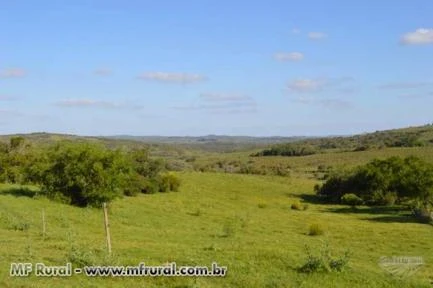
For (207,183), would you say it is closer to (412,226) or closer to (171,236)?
(412,226)

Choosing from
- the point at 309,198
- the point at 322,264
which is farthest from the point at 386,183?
the point at 322,264

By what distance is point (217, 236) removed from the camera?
34.4 meters

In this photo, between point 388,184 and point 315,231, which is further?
point 388,184

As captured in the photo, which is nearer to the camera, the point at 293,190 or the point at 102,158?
the point at 102,158

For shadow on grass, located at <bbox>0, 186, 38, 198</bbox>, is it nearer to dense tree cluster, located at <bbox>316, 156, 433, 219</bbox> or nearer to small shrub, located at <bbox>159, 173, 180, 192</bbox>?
small shrub, located at <bbox>159, 173, 180, 192</bbox>

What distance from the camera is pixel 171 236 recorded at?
3175 cm

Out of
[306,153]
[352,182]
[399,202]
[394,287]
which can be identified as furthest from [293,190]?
[306,153]

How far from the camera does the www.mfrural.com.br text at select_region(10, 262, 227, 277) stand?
16.2 m

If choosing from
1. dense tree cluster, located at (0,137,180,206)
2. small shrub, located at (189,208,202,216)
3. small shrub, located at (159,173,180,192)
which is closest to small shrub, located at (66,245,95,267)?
dense tree cluster, located at (0,137,180,206)

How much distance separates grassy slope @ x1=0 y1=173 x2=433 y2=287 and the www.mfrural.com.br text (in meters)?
0.37

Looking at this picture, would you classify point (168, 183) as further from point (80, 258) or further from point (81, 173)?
point (80, 258)

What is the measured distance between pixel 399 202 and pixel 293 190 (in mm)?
17237

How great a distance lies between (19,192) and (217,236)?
18.4 m

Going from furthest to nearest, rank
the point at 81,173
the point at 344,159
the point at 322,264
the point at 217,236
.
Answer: the point at 344,159, the point at 81,173, the point at 217,236, the point at 322,264
